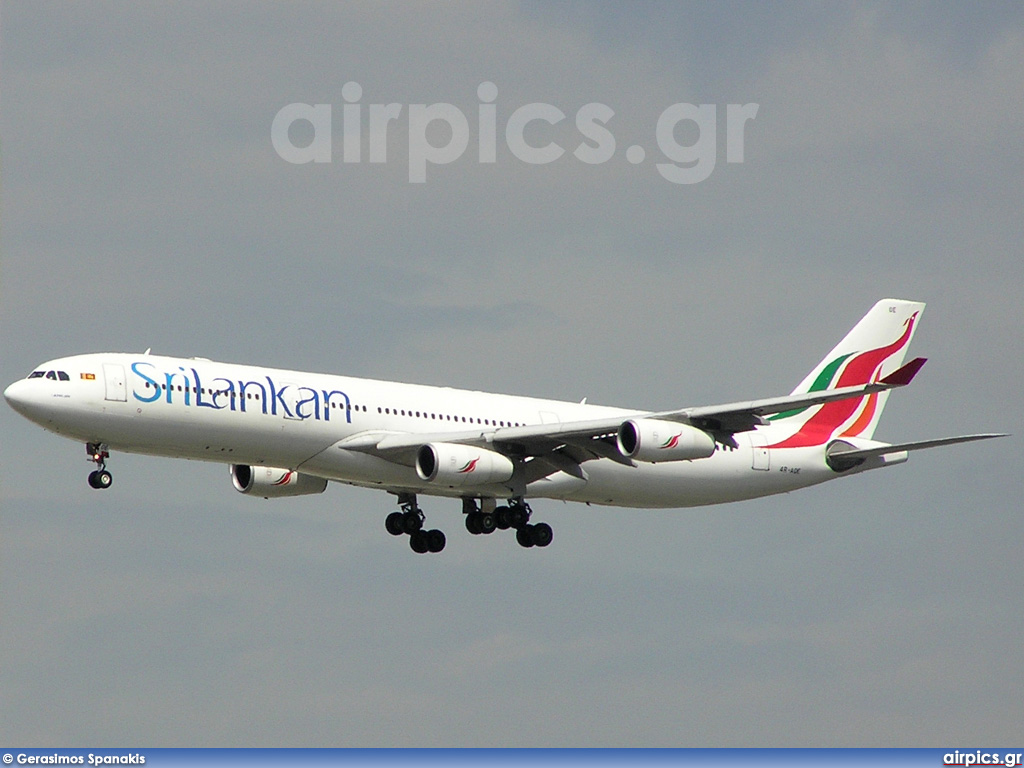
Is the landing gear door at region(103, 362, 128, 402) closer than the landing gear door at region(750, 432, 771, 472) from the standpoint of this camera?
Yes

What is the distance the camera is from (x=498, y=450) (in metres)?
55.3

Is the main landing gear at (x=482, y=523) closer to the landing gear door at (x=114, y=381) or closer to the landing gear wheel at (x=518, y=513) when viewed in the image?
the landing gear wheel at (x=518, y=513)

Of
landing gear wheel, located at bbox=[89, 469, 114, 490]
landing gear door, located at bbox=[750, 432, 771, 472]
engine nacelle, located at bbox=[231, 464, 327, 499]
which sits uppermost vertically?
landing gear door, located at bbox=[750, 432, 771, 472]

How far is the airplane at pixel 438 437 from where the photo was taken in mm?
50438

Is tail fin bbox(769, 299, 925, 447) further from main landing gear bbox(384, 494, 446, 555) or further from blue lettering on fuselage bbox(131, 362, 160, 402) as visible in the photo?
blue lettering on fuselage bbox(131, 362, 160, 402)

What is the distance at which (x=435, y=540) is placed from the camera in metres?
60.8

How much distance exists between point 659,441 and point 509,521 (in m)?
7.68

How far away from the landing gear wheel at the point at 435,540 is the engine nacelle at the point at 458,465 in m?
6.95

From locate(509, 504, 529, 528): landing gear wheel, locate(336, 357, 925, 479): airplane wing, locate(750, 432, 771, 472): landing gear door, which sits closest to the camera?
locate(336, 357, 925, 479): airplane wing

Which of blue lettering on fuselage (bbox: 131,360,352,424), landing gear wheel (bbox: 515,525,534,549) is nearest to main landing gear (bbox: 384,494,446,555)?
landing gear wheel (bbox: 515,525,534,549)

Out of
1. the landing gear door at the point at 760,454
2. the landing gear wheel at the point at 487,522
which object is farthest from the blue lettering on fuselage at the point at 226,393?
the landing gear door at the point at 760,454

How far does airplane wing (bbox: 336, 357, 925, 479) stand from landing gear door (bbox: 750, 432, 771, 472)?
23.6ft

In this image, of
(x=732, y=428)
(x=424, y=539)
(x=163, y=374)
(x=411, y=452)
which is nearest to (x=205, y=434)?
(x=163, y=374)

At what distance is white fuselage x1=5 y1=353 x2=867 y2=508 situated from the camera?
50.2 m
